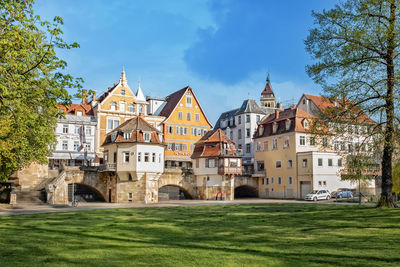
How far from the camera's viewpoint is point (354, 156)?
24.3m

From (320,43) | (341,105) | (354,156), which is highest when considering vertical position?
(320,43)

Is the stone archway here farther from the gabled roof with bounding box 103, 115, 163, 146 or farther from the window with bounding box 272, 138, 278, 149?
the window with bounding box 272, 138, 278, 149

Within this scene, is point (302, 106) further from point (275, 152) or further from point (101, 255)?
point (101, 255)

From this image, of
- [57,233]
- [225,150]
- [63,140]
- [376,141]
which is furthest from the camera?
[63,140]

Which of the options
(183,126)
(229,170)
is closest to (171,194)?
(183,126)

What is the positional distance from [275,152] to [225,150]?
9.60 meters

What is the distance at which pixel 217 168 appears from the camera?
5556 centimetres

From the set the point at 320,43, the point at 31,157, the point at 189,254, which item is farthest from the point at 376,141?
the point at 31,157

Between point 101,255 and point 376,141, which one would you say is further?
point 376,141

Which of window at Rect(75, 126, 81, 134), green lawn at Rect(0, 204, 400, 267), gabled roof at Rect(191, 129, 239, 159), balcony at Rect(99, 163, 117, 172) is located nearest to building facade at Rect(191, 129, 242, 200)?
gabled roof at Rect(191, 129, 239, 159)

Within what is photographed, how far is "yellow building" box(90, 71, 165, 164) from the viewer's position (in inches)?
2454

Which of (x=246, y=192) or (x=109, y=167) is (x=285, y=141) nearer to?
(x=246, y=192)

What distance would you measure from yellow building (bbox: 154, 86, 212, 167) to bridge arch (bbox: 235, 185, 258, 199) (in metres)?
9.93

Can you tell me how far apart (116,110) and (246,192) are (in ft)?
85.4
